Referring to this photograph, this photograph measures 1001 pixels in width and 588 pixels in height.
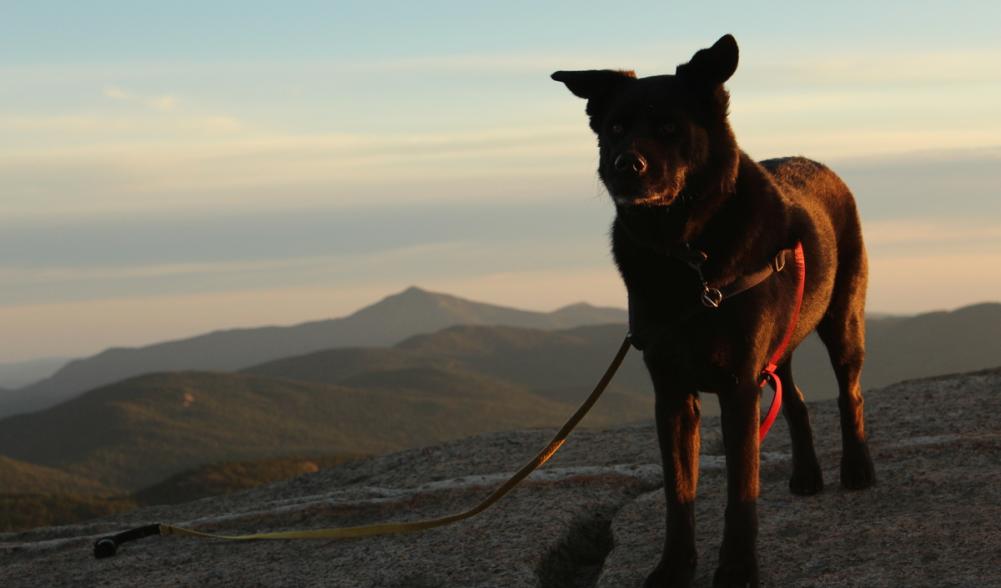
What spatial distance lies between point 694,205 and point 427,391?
6407 centimetres

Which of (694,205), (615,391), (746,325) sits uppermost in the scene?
(694,205)

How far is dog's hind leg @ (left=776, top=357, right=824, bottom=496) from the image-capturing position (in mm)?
7191

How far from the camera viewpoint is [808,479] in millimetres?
7188

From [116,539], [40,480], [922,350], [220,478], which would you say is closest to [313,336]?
[922,350]

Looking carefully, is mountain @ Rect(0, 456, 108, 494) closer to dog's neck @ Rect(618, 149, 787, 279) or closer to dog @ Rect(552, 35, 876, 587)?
dog @ Rect(552, 35, 876, 587)

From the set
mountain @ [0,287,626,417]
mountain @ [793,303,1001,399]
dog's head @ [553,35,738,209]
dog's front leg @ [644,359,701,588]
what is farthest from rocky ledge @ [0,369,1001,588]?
mountain @ [0,287,626,417]

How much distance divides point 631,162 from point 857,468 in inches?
129

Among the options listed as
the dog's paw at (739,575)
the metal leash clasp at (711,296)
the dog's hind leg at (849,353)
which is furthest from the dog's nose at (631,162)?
the dog's hind leg at (849,353)

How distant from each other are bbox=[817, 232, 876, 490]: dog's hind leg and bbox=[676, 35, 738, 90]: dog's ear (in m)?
2.44

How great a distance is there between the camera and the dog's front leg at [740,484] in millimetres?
5629

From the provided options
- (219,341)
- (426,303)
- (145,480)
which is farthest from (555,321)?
(145,480)

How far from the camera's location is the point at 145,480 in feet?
145

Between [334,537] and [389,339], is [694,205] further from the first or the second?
[389,339]

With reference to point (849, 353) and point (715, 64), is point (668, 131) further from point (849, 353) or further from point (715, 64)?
point (849, 353)
